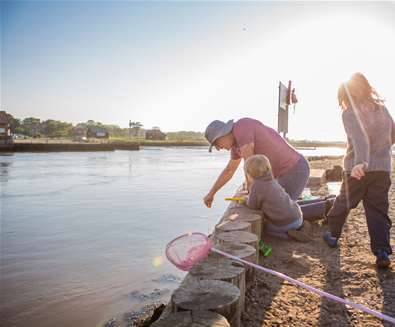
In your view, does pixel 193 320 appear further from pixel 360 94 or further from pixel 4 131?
pixel 4 131

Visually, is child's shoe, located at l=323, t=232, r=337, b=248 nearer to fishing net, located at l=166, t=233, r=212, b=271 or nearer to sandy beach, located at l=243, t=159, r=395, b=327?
sandy beach, located at l=243, t=159, r=395, b=327

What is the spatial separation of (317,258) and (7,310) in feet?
13.1

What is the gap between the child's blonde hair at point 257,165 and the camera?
3.81 m

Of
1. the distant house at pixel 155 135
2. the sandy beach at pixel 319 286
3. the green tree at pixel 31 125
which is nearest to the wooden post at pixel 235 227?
the sandy beach at pixel 319 286

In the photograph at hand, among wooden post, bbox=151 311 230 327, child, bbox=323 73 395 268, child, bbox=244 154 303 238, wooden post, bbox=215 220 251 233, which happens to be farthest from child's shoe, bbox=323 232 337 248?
wooden post, bbox=151 311 230 327

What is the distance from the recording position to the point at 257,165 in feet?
12.6

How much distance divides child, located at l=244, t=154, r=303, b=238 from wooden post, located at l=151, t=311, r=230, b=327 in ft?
7.33

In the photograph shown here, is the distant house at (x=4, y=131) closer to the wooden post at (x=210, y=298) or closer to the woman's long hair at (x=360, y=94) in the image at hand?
the woman's long hair at (x=360, y=94)

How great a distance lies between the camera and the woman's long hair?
11.0ft

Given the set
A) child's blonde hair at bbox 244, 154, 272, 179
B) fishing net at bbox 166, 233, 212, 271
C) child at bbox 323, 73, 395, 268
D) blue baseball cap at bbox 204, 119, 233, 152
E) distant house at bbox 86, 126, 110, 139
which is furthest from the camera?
distant house at bbox 86, 126, 110, 139

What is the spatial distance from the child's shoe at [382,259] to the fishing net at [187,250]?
1.90 metres

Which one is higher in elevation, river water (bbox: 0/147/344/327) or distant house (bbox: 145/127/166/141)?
distant house (bbox: 145/127/166/141)

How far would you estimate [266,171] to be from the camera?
154 inches

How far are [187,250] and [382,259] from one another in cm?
210
